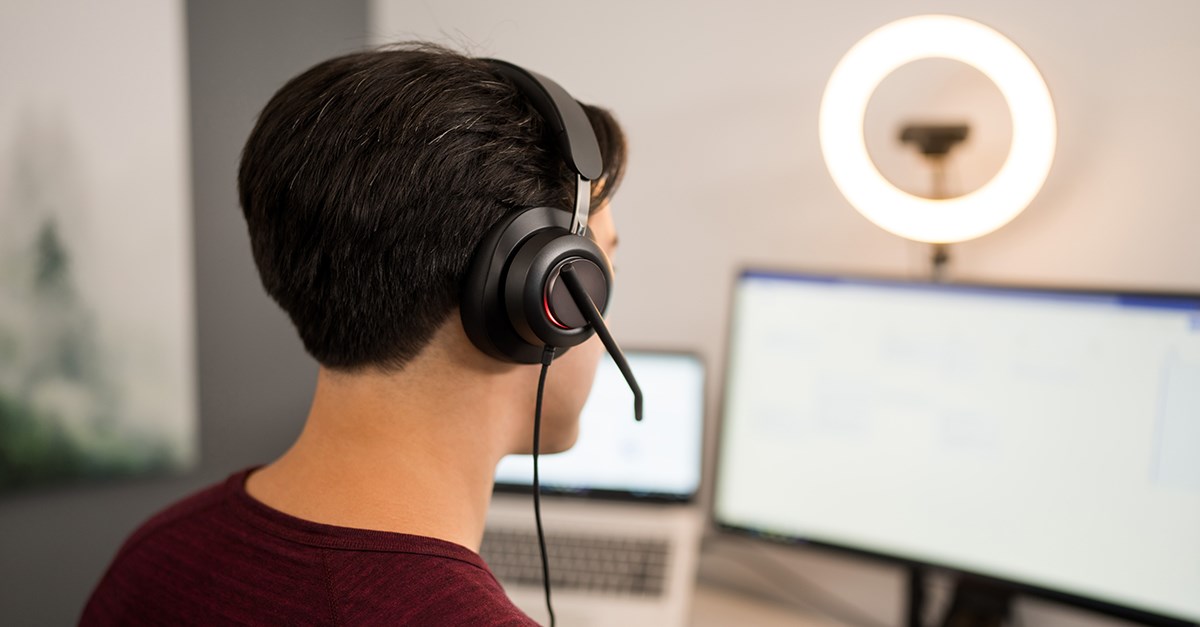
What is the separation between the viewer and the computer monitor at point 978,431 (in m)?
0.88

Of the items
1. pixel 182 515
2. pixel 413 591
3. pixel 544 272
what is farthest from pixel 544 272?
pixel 182 515

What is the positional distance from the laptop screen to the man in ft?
1.75

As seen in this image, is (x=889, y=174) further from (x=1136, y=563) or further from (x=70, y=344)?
(x=70, y=344)

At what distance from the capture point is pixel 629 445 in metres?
1.23

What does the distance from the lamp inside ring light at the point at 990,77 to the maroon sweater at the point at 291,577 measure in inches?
25.6

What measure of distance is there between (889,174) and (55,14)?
1057 millimetres

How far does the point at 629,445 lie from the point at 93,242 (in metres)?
0.75

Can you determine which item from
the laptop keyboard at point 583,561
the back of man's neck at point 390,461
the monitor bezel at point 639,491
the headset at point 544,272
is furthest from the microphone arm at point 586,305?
the monitor bezel at point 639,491

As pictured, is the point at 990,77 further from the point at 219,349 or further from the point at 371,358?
the point at 219,349

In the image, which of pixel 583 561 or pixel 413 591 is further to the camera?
pixel 583 561

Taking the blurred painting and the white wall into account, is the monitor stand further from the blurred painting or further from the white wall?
the blurred painting

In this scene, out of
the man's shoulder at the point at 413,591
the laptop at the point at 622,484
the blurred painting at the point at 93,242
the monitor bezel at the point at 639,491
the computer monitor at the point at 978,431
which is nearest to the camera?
the man's shoulder at the point at 413,591

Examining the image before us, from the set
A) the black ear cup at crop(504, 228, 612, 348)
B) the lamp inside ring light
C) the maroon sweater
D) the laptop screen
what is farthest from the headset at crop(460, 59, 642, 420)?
the laptop screen

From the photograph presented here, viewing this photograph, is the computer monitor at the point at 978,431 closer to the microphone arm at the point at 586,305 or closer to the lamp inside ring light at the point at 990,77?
the lamp inside ring light at the point at 990,77
